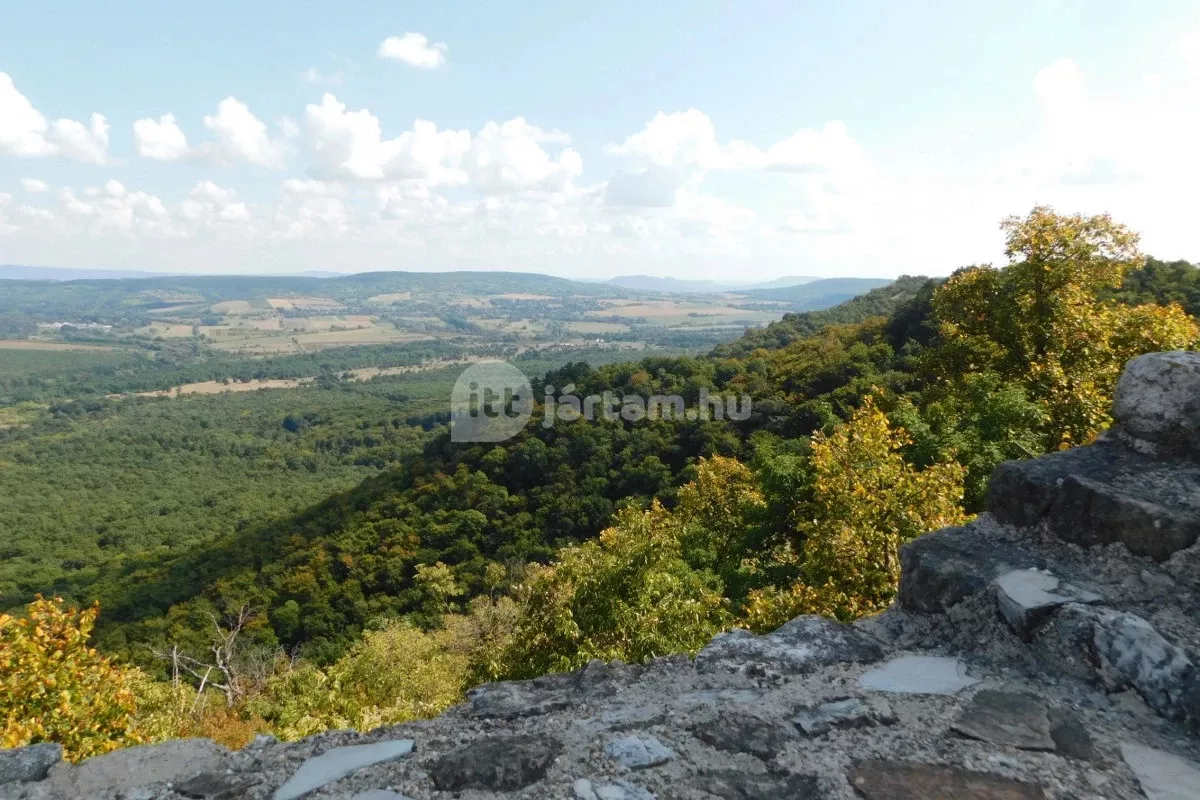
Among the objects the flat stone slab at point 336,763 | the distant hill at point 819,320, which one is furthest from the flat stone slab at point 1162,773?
the distant hill at point 819,320

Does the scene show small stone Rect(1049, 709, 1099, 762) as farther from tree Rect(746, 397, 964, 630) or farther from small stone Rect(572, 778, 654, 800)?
tree Rect(746, 397, 964, 630)

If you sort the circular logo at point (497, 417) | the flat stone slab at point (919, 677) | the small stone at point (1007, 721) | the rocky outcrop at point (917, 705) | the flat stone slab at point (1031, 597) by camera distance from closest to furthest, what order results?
the rocky outcrop at point (917, 705), the small stone at point (1007, 721), the flat stone slab at point (919, 677), the flat stone slab at point (1031, 597), the circular logo at point (497, 417)

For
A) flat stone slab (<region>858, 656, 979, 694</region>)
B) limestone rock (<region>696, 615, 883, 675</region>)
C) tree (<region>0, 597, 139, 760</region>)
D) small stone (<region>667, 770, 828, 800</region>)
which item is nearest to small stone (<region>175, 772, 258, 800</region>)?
small stone (<region>667, 770, 828, 800</region>)

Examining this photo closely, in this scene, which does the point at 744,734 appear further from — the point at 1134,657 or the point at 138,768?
the point at 138,768

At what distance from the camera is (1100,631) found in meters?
2.60

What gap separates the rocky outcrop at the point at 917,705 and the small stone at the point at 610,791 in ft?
0.04

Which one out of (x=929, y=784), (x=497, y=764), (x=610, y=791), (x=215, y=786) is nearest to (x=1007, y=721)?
(x=929, y=784)

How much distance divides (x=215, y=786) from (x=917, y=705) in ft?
8.45

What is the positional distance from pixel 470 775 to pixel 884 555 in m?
5.78

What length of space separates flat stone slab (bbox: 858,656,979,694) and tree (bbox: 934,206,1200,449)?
7.52 meters

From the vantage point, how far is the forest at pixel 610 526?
8.23 metres

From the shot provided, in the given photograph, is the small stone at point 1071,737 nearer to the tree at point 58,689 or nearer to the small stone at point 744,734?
the small stone at point 744,734

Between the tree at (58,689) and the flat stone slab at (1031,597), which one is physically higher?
the flat stone slab at (1031,597)

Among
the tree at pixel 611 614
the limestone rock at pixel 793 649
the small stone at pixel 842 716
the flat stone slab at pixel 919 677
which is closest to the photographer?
the small stone at pixel 842 716
